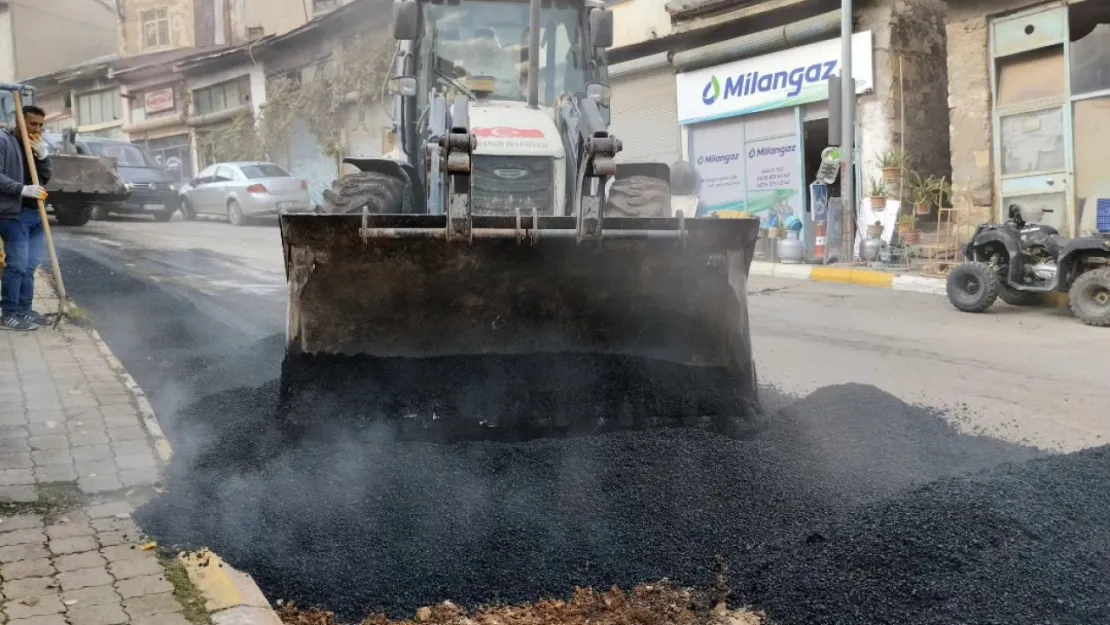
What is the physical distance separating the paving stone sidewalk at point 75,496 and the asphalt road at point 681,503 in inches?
8.8

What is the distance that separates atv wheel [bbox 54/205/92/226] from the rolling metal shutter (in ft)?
34.5

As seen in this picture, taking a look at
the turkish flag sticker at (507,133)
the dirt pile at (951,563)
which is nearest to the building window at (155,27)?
the turkish flag sticker at (507,133)

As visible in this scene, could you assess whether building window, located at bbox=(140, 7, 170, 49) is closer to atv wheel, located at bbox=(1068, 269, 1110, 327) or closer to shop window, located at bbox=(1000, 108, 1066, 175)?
shop window, located at bbox=(1000, 108, 1066, 175)

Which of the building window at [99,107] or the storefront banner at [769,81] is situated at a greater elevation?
the building window at [99,107]

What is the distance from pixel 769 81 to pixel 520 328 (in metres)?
14.3

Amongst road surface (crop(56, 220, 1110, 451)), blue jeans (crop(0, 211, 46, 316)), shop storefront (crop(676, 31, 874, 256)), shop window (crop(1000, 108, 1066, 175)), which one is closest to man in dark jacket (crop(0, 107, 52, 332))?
blue jeans (crop(0, 211, 46, 316))

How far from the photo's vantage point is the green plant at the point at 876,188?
51.3ft

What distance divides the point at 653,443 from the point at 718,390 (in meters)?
0.67

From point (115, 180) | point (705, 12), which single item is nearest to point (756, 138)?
point (705, 12)

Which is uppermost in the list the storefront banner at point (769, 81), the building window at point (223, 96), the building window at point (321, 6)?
the building window at point (321, 6)

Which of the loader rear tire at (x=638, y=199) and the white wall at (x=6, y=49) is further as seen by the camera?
the white wall at (x=6, y=49)

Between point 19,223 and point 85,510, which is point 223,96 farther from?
point 85,510

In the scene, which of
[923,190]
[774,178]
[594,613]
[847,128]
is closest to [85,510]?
[594,613]

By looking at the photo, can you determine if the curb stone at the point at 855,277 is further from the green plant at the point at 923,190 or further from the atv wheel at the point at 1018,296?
the green plant at the point at 923,190
